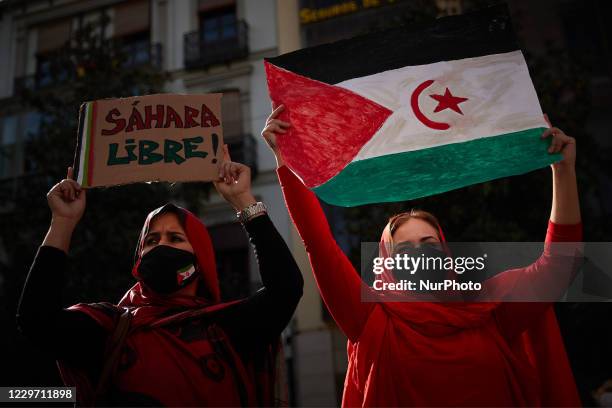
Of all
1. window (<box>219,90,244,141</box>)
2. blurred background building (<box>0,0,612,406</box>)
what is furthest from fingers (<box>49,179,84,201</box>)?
window (<box>219,90,244,141</box>)

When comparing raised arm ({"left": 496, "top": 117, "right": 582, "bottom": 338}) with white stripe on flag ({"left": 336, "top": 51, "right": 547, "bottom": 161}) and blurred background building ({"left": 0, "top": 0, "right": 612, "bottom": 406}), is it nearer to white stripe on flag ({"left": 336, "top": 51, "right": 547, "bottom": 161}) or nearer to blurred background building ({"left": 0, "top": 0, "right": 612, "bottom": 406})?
white stripe on flag ({"left": 336, "top": 51, "right": 547, "bottom": 161})

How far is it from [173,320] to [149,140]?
28.8 inches

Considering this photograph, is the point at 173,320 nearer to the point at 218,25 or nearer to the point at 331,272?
the point at 331,272

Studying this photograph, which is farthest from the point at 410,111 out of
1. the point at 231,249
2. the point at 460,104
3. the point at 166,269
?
the point at 231,249

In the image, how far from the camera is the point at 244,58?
10.9 m

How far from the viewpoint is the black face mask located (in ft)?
6.42

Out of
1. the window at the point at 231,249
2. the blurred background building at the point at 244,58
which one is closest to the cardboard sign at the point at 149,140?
the blurred background building at the point at 244,58

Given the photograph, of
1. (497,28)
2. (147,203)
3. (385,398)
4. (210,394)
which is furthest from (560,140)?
→ (147,203)

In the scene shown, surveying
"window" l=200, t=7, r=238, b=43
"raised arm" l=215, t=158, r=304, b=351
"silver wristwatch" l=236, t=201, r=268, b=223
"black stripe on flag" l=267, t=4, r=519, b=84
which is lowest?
"raised arm" l=215, t=158, r=304, b=351

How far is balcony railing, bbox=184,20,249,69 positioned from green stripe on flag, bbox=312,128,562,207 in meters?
8.93

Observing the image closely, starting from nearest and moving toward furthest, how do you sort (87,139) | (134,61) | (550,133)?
(550,133), (87,139), (134,61)

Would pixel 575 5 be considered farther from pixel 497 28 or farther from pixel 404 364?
pixel 404 364

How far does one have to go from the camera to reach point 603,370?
662cm

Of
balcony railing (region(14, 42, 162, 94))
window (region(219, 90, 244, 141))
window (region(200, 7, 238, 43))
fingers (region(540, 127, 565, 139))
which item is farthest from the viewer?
window (region(200, 7, 238, 43))
